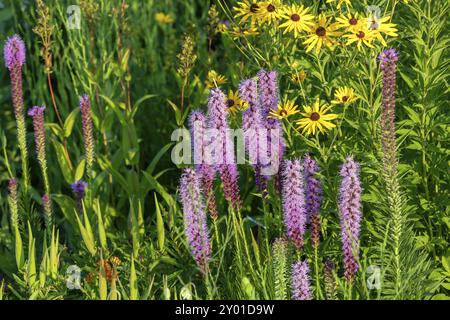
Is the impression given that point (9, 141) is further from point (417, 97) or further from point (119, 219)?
point (417, 97)

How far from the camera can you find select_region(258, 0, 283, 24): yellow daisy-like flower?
3.16 meters

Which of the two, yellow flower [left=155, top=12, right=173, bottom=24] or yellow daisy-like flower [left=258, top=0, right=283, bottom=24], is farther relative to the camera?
yellow flower [left=155, top=12, right=173, bottom=24]

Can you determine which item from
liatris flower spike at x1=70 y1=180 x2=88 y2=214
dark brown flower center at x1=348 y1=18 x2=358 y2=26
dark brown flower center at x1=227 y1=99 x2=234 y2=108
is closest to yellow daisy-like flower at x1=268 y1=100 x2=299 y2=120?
dark brown flower center at x1=227 y1=99 x2=234 y2=108

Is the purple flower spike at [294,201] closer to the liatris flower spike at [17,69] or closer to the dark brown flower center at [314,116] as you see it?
the dark brown flower center at [314,116]

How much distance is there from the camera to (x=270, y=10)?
3176 mm

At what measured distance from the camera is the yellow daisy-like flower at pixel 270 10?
3.16 meters

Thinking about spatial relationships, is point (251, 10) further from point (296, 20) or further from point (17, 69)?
→ point (17, 69)

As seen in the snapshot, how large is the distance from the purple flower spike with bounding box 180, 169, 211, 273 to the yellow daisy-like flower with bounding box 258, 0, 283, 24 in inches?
29.0

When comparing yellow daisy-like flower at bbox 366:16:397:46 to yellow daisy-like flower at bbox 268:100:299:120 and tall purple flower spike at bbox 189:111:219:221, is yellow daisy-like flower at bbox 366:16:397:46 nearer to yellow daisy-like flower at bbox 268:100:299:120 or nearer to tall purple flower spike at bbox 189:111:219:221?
yellow daisy-like flower at bbox 268:100:299:120

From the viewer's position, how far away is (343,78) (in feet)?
10.7

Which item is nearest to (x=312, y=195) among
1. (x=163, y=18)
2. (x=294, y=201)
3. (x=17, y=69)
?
(x=294, y=201)

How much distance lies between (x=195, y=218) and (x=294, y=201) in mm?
354

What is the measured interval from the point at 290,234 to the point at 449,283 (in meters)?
0.81
